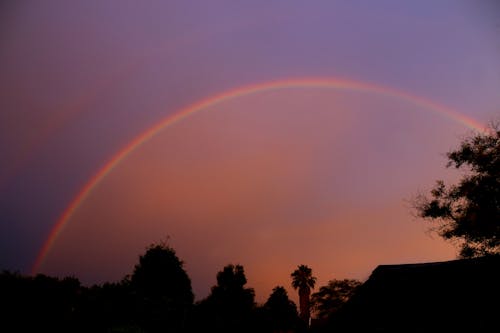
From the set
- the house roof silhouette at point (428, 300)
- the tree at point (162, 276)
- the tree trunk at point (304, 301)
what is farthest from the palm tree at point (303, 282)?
the house roof silhouette at point (428, 300)

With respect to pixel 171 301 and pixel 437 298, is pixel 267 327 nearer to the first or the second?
pixel 171 301

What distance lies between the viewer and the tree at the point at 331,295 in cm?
8488

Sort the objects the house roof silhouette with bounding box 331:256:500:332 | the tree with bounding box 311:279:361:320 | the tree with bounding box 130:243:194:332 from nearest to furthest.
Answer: the house roof silhouette with bounding box 331:256:500:332
the tree with bounding box 130:243:194:332
the tree with bounding box 311:279:361:320

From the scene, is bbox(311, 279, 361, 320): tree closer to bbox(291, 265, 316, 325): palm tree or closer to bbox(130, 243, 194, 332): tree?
bbox(291, 265, 316, 325): palm tree

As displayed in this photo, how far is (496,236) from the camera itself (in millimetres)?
25766

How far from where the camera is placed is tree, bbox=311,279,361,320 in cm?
8488

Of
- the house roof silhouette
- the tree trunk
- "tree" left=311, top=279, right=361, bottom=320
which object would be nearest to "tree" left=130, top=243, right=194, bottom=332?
the house roof silhouette

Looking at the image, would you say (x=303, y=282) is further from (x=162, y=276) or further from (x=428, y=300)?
(x=428, y=300)

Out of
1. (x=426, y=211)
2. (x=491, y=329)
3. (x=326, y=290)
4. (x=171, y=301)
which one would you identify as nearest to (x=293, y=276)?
(x=326, y=290)

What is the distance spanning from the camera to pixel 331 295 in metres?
87.5

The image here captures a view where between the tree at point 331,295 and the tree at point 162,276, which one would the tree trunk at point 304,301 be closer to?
the tree at point 331,295

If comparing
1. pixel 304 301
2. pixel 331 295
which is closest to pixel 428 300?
pixel 304 301

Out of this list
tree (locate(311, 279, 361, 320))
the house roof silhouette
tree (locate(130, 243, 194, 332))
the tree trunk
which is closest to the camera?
the house roof silhouette

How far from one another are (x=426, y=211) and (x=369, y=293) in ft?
61.9
